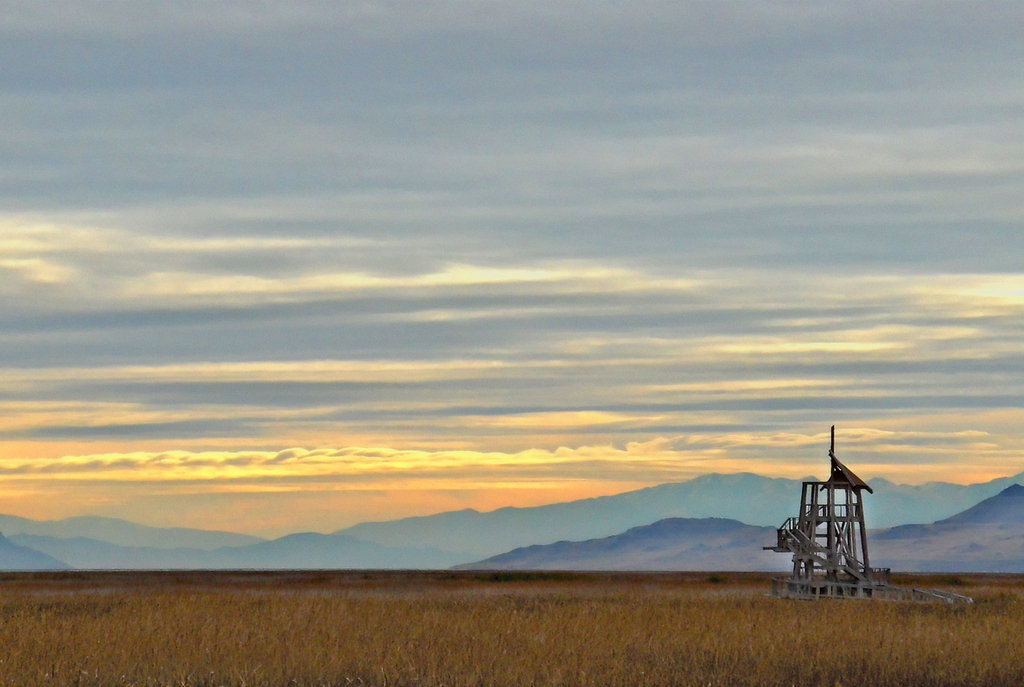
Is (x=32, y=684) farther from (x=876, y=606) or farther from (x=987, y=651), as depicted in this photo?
(x=876, y=606)

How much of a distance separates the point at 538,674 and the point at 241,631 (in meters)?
10.0

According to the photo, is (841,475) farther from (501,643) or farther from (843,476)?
(501,643)

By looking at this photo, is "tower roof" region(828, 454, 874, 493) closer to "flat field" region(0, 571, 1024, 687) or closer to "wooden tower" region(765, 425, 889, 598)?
"wooden tower" region(765, 425, 889, 598)

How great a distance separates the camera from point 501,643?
3266cm

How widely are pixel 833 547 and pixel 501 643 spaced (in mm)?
27459

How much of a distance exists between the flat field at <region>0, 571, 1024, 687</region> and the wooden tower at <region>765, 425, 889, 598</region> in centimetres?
686

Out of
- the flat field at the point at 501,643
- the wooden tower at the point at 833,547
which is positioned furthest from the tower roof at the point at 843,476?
the flat field at the point at 501,643

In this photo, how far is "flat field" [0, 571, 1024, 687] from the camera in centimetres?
2759

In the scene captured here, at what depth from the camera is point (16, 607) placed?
46688mm

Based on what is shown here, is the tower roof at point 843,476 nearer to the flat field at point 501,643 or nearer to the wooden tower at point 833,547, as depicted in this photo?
the wooden tower at point 833,547

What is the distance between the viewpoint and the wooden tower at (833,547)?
5606 cm

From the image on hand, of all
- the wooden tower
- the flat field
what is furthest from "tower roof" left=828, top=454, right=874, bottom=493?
the flat field

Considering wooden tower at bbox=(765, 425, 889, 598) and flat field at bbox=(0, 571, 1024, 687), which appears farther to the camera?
wooden tower at bbox=(765, 425, 889, 598)

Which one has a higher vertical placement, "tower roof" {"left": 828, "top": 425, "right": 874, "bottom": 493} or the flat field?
"tower roof" {"left": 828, "top": 425, "right": 874, "bottom": 493}
